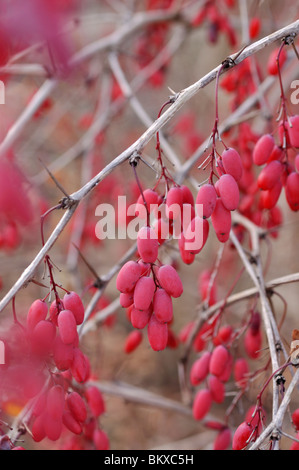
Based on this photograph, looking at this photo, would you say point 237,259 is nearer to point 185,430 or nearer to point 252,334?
point 185,430

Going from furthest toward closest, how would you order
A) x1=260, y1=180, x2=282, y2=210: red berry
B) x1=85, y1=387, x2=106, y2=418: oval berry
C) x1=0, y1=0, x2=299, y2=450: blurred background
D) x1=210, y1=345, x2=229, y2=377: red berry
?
x1=0, y1=0, x2=299, y2=450: blurred background < x1=85, y1=387, x2=106, y2=418: oval berry < x1=210, y1=345, x2=229, y2=377: red berry < x1=260, y1=180, x2=282, y2=210: red berry

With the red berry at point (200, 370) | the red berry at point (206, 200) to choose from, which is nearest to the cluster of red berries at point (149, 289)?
the red berry at point (206, 200)

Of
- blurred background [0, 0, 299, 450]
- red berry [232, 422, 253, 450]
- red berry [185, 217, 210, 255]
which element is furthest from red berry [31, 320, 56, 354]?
blurred background [0, 0, 299, 450]

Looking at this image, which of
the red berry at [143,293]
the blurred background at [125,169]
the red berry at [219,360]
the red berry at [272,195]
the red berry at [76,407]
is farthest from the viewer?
the blurred background at [125,169]

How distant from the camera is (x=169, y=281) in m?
0.92

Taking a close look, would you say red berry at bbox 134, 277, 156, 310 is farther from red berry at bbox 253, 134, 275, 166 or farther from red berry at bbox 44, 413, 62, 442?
red berry at bbox 253, 134, 275, 166

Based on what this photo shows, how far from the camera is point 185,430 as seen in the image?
3.04 metres

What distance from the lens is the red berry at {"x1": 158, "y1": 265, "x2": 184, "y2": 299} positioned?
92 centimetres

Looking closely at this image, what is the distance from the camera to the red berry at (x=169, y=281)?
3.00 ft

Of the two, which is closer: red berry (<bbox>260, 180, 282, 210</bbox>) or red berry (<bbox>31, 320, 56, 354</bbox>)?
red berry (<bbox>31, 320, 56, 354</bbox>)

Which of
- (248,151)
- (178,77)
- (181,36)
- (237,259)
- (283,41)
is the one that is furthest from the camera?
(178,77)

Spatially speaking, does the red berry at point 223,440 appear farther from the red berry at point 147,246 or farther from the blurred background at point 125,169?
the red berry at point 147,246

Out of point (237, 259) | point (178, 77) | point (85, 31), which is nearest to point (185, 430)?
point (237, 259)

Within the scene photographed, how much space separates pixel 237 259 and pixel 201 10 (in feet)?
4.30
